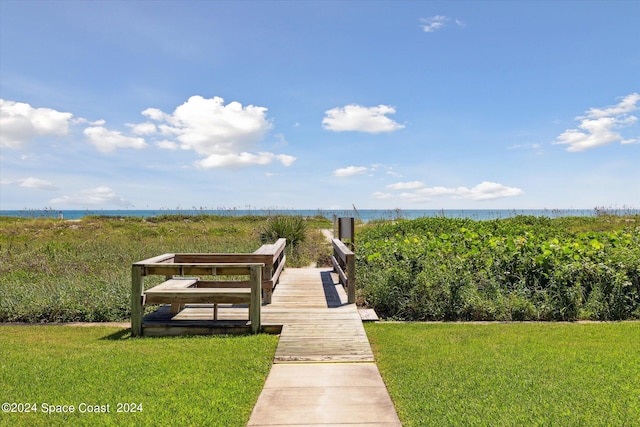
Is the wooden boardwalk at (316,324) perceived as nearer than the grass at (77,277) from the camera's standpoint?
Yes

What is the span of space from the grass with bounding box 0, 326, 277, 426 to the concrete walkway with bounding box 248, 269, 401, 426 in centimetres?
18

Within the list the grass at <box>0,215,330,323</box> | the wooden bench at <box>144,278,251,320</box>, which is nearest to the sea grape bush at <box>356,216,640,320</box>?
the wooden bench at <box>144,278,251,320</box>

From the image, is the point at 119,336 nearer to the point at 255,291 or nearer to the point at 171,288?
the point at 171,288

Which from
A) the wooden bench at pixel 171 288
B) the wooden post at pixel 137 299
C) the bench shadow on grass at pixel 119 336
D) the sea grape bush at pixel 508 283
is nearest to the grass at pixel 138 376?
the bench shadow on grass at pixel 119 336

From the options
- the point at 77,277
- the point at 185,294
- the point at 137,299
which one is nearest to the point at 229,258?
the point at 185,294

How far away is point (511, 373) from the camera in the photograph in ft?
13.3

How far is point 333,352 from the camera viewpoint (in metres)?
4.70

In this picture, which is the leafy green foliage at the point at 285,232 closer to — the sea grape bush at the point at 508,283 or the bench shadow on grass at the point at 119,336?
the sea grape bush at the point at 508,283

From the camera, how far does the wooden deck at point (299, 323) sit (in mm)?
4711

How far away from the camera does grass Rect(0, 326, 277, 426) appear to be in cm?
324

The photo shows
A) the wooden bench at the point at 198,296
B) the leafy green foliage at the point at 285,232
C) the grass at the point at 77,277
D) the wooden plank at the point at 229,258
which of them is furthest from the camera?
the leafy green foliage at the point at 285,232

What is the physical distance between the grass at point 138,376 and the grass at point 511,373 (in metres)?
1.42

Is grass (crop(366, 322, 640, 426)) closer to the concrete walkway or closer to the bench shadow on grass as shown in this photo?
the concrete walkway

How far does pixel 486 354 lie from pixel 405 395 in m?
1.54
